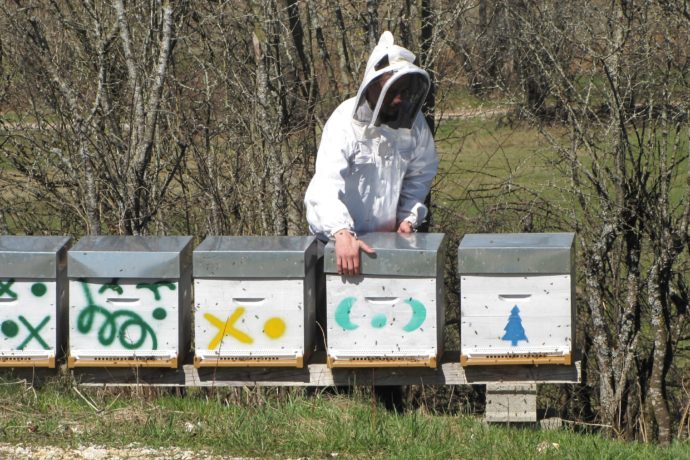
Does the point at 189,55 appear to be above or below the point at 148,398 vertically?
above

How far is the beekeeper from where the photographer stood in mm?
4719

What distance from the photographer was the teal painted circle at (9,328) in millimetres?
4570

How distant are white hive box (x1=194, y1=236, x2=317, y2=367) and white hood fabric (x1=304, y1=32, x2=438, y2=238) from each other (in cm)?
33

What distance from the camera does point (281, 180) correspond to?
22.9 ft

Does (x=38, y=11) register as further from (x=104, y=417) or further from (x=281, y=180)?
(x=104, y=417)

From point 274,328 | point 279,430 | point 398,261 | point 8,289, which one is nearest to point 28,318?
point 8,289

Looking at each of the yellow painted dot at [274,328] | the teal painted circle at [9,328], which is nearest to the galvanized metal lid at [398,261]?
the yellow painted dot at [274,328]

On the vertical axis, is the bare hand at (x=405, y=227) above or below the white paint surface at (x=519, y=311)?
above

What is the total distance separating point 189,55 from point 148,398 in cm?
313

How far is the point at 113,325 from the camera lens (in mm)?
4516

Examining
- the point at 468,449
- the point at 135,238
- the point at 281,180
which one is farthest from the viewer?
the point at 281,180

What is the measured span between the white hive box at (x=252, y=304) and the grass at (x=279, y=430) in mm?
312

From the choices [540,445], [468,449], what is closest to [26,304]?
[468,449]

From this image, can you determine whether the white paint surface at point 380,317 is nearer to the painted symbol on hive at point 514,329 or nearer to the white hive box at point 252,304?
the white hive box at point 252,304
